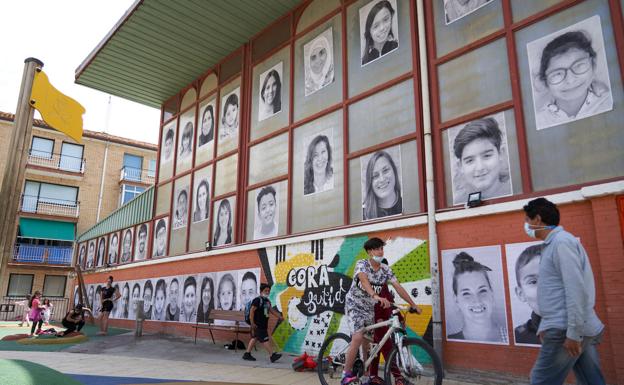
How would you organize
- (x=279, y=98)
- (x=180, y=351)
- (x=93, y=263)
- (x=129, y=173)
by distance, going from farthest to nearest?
(x=129, y=173) < (x=93, y=263) < (x=279, y=98) < (x=180, y=351)

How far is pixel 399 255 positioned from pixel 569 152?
135 inches

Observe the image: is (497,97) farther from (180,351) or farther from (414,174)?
(180,351)

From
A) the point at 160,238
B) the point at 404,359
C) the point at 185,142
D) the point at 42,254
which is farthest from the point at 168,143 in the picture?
the point at 42,254

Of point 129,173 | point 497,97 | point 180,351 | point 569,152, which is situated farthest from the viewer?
point 129,173

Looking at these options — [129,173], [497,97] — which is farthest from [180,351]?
[129,173]

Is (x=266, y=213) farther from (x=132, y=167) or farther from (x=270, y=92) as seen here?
(x=132, y=167)

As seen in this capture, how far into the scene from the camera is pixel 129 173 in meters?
37.1

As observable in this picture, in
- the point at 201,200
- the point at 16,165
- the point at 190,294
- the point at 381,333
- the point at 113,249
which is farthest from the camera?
the point at 113,249

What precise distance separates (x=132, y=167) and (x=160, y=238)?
2222 centimetres

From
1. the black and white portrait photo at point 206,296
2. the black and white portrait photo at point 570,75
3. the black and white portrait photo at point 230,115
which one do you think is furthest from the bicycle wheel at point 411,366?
the black and white portrait photo at point 230,115

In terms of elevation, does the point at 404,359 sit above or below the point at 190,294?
below

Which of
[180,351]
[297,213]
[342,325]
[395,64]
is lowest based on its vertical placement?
[180,351]

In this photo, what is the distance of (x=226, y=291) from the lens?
43.0ft

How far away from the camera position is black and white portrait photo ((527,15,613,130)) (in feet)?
22.8
